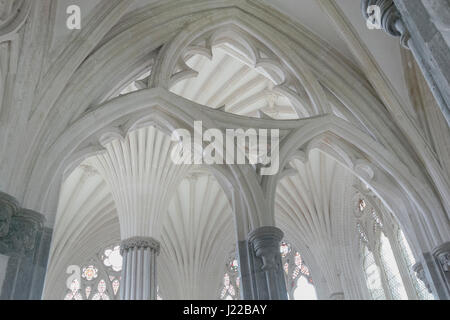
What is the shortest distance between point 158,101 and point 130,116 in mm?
462

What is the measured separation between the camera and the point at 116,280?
1523 centimetres

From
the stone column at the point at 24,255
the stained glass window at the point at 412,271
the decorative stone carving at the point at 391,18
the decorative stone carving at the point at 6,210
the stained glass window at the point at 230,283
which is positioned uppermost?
the stained glass window at the point at 230,283

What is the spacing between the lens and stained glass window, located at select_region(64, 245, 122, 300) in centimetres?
1498

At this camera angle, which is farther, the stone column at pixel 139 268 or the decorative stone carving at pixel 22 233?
the stone column at pixel 139 268

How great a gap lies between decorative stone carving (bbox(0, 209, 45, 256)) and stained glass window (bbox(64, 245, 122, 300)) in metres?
9.82

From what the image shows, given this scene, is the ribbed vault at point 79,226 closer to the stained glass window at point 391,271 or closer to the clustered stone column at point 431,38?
the stained glass window at point 391,271

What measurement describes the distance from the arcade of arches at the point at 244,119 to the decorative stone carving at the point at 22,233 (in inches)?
0.6

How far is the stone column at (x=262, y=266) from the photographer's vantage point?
6.29m

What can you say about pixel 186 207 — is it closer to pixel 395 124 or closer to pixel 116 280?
pixel 116 280

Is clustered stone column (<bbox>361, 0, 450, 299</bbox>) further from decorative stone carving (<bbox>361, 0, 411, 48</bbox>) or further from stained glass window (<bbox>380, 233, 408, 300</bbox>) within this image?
stained glass window (<bbox>380, 233, 408, 300</bbox>)

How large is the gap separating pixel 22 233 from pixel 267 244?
115 inches

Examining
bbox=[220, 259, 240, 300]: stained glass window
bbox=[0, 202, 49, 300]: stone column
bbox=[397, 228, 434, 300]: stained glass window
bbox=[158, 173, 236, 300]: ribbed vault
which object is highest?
bbox=[158, 173, 236, 300]: ribbed vault

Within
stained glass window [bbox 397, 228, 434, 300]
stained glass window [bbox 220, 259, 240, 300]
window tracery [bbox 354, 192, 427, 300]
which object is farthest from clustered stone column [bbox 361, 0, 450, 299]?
stained glass window [bbox 220, 259, 240, 300]

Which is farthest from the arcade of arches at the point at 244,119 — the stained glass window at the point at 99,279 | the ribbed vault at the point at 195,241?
the stained glass window at the point at 99,279
